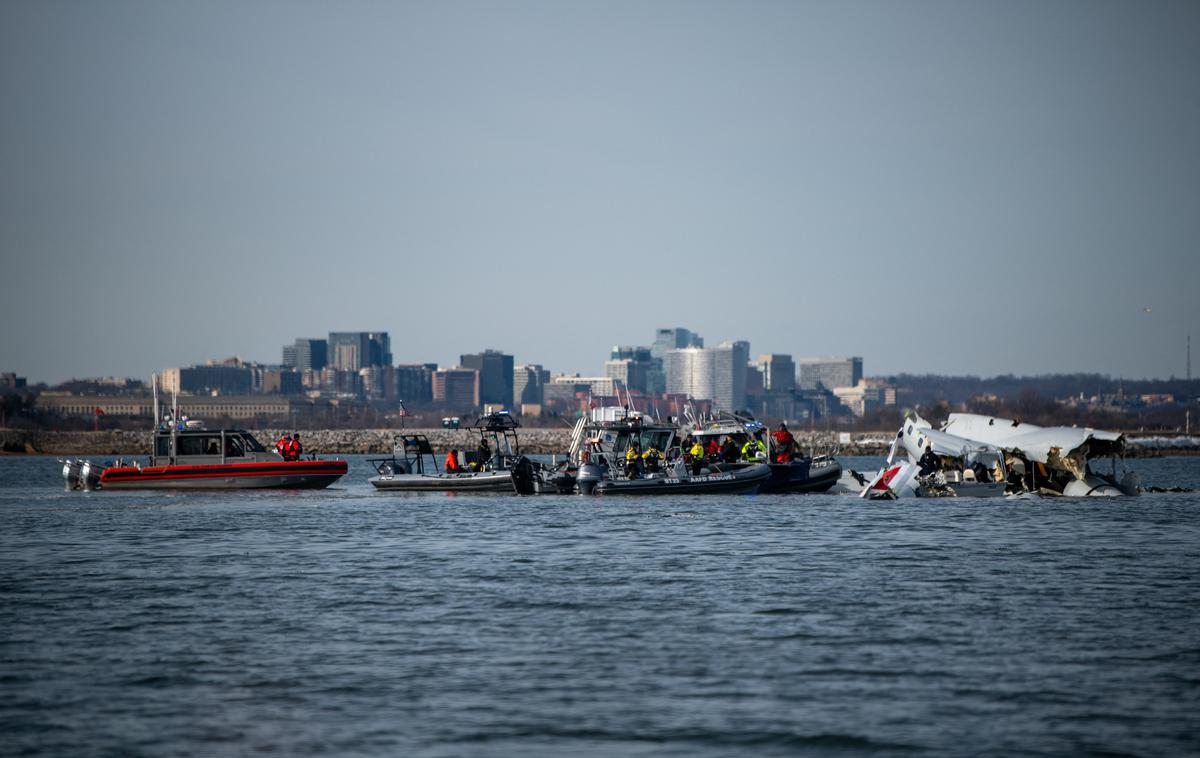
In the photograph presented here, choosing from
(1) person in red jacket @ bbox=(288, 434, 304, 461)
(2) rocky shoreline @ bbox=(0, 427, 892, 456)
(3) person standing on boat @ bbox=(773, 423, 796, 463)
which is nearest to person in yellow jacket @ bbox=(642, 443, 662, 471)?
(3) person standing on boat @ bbox=(773, 423, 796, 463)

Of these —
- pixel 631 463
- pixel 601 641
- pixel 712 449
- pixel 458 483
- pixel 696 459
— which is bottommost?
pixel 601 641

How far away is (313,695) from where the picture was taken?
17.0 metres

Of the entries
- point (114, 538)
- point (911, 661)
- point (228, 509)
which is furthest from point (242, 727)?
point (228, 509)

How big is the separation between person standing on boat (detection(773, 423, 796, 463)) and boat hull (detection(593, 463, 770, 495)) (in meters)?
4.30

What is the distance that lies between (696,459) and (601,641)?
33.1 meters

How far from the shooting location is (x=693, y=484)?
52344 millimetres

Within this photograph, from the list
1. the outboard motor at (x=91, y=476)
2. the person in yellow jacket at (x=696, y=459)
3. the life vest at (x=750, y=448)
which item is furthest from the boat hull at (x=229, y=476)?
the life vest at (x=750, y=448)

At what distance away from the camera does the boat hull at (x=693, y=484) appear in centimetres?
5212

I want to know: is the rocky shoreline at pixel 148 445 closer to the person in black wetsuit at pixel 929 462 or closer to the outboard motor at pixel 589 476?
the person in black wetsuit at pixel 929 462

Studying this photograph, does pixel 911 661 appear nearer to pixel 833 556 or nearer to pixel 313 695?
pixel 313 695

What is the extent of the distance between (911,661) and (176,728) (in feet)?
32.2

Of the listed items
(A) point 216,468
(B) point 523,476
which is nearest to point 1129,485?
(B) point 523,476

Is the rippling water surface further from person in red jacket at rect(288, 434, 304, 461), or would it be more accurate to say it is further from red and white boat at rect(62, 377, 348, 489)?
person in red jacket at rect(288, 434, 304, 461)

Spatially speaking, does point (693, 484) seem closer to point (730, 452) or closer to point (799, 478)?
point (730, 452)
